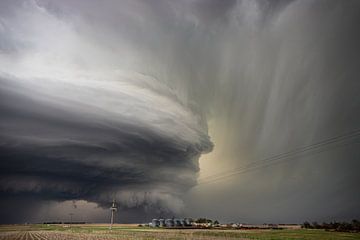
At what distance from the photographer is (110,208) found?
178 metres

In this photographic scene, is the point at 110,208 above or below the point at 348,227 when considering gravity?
above

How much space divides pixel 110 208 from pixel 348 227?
5259 inches

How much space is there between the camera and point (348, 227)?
186 meters
